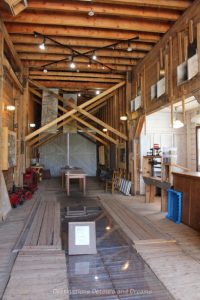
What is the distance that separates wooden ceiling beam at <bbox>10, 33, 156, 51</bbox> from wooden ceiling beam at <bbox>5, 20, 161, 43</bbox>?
1.17 ft

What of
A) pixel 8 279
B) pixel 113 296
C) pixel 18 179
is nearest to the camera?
pixel 113 296

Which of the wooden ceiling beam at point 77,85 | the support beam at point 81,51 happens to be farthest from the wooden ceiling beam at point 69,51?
the wooden ceiling beam at point 77,85

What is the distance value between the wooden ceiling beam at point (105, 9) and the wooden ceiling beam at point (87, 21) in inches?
13.1

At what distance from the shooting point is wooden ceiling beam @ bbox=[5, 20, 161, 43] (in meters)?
5.76

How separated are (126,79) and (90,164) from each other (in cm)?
846

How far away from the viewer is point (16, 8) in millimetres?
4496

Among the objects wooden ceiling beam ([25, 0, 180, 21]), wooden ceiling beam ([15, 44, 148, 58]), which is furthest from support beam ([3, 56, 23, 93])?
wooden ceiling beam ([25, 0, 180, 21])

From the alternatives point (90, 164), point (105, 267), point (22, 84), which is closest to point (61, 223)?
point (105, 267)

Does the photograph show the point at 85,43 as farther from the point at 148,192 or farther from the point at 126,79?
the point at 148,192

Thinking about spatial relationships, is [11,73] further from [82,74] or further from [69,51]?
[82,74]

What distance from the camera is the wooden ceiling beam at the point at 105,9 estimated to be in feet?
15.8

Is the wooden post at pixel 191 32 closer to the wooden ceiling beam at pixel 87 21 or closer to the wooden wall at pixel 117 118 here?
the wooden ceiling beam at pixel 87 21

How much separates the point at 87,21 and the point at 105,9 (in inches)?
23.0

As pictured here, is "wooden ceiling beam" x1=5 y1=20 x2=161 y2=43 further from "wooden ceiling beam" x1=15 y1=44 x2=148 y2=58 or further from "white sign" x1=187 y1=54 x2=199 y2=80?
"white sign" x1=187 y1=54 x2=199 y2=80
